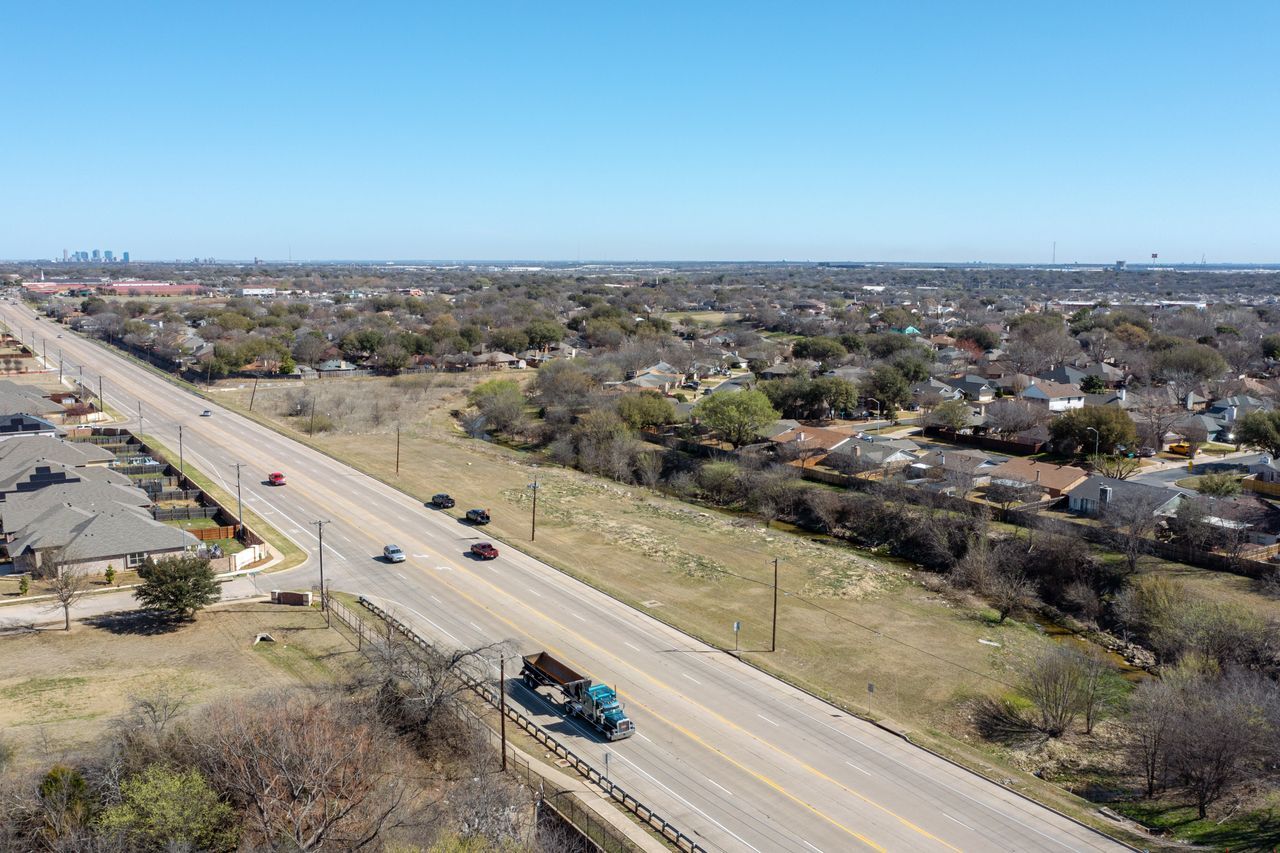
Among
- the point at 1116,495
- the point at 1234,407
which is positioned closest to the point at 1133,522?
the point at 1116,495

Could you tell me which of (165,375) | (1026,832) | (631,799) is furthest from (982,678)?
(165,375)

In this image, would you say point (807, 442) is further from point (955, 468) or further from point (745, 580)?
point (745, 580)

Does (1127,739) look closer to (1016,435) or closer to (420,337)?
(1016,435)

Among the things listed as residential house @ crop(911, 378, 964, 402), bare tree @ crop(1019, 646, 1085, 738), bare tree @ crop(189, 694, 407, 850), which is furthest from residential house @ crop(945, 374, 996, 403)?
bare tree @ crop(189, 694, 407, 850)

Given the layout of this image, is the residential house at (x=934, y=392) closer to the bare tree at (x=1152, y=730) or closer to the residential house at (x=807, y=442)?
the residential house at (x=807, y=442)

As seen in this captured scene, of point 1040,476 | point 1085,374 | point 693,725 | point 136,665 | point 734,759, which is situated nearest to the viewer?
point 734,759

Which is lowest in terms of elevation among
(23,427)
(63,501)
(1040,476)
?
(1040,476)
